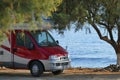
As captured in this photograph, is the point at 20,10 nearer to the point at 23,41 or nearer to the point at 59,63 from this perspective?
the point at 59,63

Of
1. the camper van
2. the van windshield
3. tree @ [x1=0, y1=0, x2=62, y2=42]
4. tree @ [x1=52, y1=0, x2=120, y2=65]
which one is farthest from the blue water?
tree @ [x1=0, y1=0, x2=62, y2=42]

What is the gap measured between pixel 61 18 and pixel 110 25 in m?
3.20

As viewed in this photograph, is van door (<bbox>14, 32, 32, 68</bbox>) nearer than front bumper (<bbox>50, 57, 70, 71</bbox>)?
No

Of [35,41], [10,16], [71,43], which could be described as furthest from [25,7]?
[71,43]

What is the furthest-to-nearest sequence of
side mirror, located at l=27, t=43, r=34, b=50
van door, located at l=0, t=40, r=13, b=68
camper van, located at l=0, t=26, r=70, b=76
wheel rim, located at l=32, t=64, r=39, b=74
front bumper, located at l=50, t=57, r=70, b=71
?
van door, located at l=0, t=40, r=13, b=68, side mirror, located at l=27, t=43, r=34, b=50, wheel rim, located at l=32, t=64, r=39, b=74, camper van, located at l=0, t=26, r=70, b=76, front bumper, located at l=50, t=57, r=70, b=71

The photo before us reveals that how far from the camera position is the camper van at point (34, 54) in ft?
63.6

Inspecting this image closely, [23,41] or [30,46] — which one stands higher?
[23,41]

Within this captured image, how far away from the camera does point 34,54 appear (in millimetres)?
19578

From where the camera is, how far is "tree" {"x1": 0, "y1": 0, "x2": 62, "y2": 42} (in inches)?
358

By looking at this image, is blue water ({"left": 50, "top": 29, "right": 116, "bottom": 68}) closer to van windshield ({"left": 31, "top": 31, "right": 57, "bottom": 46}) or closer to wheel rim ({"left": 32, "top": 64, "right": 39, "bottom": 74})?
van windshield ({"left": 31, "top": 31, "right": 57, "bottom": 46})

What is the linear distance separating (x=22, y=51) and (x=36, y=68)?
104 centimetres

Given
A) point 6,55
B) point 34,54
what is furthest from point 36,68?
point 6,55

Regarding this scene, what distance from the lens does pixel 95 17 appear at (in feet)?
66.4

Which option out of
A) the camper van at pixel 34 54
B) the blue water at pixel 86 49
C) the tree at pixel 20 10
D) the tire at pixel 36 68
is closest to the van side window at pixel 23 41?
the camper van at pixel 34 54
